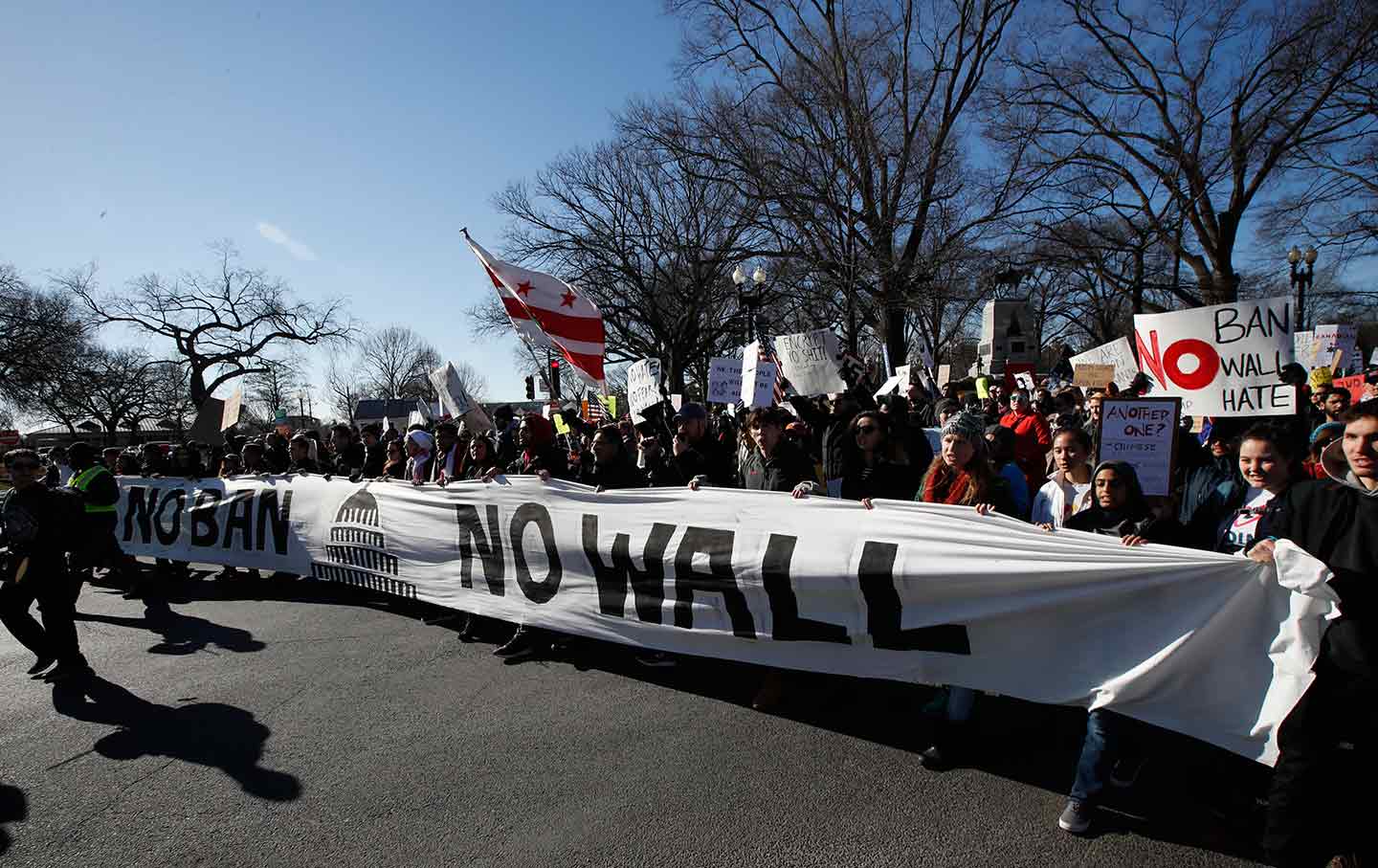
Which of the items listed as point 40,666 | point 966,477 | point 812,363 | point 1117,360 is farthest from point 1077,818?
point 1117,360

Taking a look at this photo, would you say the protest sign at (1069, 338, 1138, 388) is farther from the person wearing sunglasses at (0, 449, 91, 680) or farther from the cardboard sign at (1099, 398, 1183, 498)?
the person wearing sunglasses at (0, 449, 91, 680)

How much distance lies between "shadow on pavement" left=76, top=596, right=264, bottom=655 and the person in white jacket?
5916mm

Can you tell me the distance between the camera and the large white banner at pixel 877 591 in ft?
9.55

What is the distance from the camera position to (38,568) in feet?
17.0

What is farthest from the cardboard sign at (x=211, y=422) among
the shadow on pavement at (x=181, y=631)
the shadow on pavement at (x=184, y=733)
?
the shadow on pavement at (x=184, y=733)

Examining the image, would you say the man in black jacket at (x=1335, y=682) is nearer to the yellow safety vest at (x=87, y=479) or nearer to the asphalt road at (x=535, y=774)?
the asphalt road at (x=535, y=774)

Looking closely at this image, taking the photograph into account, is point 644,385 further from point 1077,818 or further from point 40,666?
point 1077,818

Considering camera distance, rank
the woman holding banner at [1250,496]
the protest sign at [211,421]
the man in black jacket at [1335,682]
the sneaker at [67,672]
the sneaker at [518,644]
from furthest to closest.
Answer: the protest sign at [211,421] → the sneaker at [518,644] → the sneaker at [67,672] → the woman holding banner at [1250,496] → the man in black jacket at [1335,682]

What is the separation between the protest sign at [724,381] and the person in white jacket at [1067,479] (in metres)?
7.02

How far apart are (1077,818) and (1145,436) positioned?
7.15 feet

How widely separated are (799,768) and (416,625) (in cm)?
389

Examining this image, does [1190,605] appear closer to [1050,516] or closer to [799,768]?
[1050,516]

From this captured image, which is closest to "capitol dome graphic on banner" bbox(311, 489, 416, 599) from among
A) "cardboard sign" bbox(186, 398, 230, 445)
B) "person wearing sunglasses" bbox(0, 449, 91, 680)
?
"person wearing sunglasses" bbox(0, 449, 91, 680)

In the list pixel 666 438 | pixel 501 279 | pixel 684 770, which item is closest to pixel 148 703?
pixel 684 770
